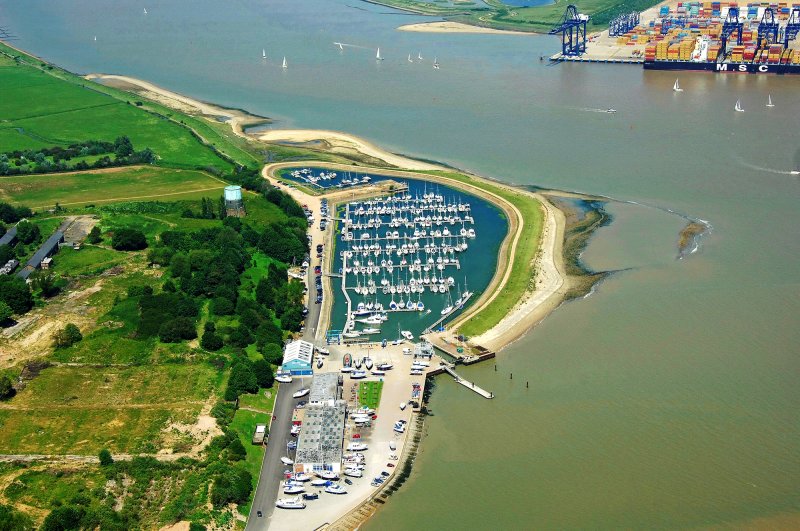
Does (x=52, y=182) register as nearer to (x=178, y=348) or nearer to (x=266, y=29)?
(x=178, y=348)

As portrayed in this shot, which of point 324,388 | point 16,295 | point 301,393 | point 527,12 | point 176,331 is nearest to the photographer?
point 324,388

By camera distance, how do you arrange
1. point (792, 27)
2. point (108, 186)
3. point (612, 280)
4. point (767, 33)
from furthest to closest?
1. point (792, 27)
2. point (767, 33)
3. point (108, 186)
4. point (612, 280)

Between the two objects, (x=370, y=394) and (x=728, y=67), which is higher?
(x=728, y=67)

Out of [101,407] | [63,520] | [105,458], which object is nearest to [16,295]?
[101,407]

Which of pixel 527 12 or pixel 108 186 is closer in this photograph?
pixel 108 186

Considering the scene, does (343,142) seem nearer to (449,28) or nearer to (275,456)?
(275,456)

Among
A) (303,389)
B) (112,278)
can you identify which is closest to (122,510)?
(303,389)

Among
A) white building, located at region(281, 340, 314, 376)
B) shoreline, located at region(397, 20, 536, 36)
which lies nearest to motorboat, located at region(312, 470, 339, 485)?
white building, located at region(281, 340, 314, 376)
